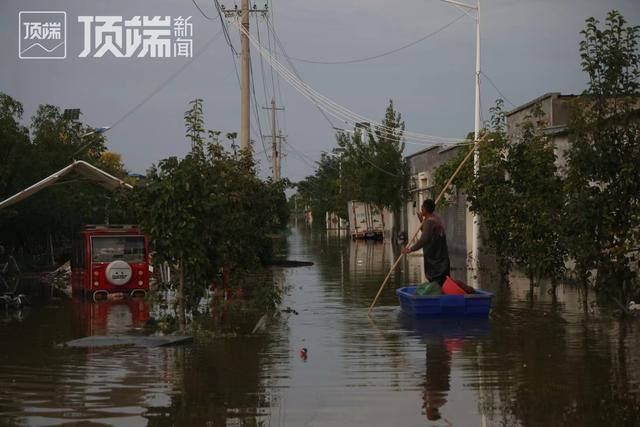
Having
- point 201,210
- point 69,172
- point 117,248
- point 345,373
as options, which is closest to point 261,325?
point 201,210

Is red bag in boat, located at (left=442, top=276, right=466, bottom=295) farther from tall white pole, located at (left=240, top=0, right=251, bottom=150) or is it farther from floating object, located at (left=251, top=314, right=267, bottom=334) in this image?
tall white pole, located at (left=240, top=0, right=251, bottom=150)

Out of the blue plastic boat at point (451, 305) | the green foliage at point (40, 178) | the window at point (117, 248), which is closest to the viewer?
the blue plastic boat at point (451, 305)

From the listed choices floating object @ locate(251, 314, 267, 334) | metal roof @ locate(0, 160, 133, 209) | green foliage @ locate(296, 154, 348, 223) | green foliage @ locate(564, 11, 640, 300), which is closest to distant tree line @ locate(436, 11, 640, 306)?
green foliage @ locate(564, 11, 640, 300)

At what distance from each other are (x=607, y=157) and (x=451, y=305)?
357cm

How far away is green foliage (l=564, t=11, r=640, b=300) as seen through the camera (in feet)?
44.9

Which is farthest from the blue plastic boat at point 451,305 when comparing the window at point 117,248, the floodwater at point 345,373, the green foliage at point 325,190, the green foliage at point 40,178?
the green foliage at point 325,190

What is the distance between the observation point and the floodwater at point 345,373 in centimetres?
856

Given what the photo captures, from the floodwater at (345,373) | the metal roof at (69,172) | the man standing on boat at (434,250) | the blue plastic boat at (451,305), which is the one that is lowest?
the floodwater at (345,373)

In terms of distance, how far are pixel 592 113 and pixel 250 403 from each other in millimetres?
7542

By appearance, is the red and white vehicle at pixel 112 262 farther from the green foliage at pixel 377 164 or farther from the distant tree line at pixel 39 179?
the green foliage at pixel 377 164

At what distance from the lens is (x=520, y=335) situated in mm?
13883

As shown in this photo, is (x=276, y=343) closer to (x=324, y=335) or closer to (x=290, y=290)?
(x=324, y=335)

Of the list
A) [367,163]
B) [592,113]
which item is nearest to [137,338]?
[592,113]

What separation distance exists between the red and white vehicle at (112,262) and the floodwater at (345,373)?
5205mm
